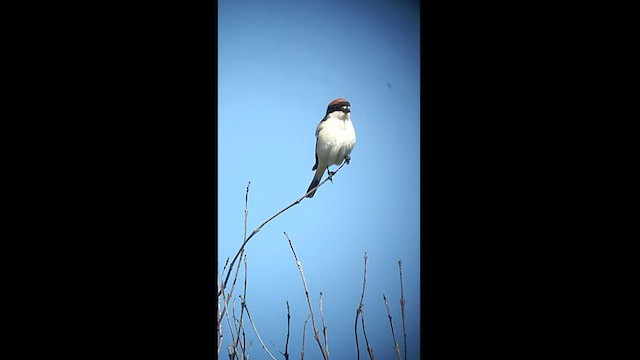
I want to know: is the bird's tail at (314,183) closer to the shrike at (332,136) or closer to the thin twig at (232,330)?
the shrike at (332,136)

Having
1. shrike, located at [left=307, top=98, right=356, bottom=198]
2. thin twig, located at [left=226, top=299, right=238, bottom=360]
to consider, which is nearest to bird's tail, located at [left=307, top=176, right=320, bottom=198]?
shrike, located at [left=307, top=98, right=356, bottom=198]

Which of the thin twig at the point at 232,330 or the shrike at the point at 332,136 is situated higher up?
the shrike at the point at 332,136

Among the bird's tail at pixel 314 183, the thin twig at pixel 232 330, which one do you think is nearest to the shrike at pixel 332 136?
the bird's tail at pixel 314 183

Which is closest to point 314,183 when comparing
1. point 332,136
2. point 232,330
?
point 332,136

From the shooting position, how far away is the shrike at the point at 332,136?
112 cm

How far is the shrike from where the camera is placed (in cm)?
112

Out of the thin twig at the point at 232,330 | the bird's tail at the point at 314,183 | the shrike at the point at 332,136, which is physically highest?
the shrike at the point at 332,136

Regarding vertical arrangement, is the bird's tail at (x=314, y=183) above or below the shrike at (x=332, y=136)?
below

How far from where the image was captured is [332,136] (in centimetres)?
112

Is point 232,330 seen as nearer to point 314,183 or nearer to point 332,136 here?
point 314,183
